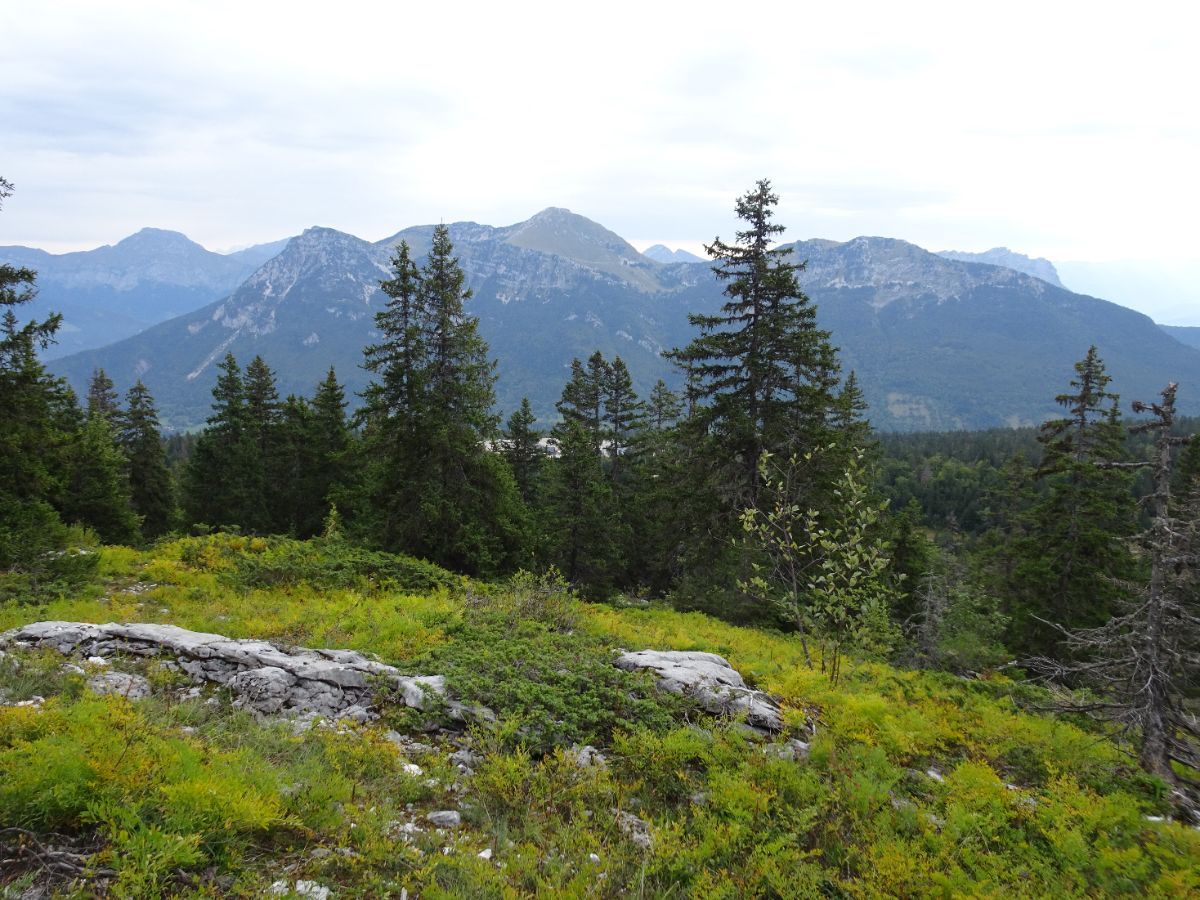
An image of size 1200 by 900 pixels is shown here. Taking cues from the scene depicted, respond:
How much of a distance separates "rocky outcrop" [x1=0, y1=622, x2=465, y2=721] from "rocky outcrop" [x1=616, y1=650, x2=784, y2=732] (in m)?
2.77

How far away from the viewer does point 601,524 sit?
24.8 m

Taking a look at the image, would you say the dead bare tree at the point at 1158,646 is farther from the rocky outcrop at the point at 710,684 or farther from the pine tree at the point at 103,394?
the pine tree at the point at 103,394

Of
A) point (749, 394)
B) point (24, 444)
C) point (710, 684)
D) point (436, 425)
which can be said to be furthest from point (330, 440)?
point (710, 684)

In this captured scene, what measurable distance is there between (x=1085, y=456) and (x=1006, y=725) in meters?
21.5

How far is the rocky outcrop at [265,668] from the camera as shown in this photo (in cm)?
722

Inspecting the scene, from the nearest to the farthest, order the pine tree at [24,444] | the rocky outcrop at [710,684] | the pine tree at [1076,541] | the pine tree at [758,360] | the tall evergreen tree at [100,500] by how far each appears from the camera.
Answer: the rocky outcrop at [710,684] < the pine tree at [24,444] < the pine tree at [758,360] < the pine tree at [1076,541] < the tall evergreen tree at [100,500]

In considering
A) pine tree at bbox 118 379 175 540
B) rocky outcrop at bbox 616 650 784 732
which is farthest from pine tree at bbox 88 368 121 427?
rocky outcrop at bbox 616 650 784 732

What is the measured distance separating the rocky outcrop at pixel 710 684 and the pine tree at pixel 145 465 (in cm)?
Answer: 3698

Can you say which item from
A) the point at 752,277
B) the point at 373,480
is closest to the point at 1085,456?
the point at 752,277

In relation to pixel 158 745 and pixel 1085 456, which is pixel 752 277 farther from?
pixel 1085 456

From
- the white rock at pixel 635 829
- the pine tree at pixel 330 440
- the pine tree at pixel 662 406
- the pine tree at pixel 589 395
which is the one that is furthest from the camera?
the pine tree at pixel 662 406

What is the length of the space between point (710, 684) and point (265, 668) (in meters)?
5.98

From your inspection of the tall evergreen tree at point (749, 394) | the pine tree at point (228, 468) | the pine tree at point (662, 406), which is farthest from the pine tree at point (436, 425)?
the pine tree at point (662, 406)

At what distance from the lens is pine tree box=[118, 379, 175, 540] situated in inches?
1389
